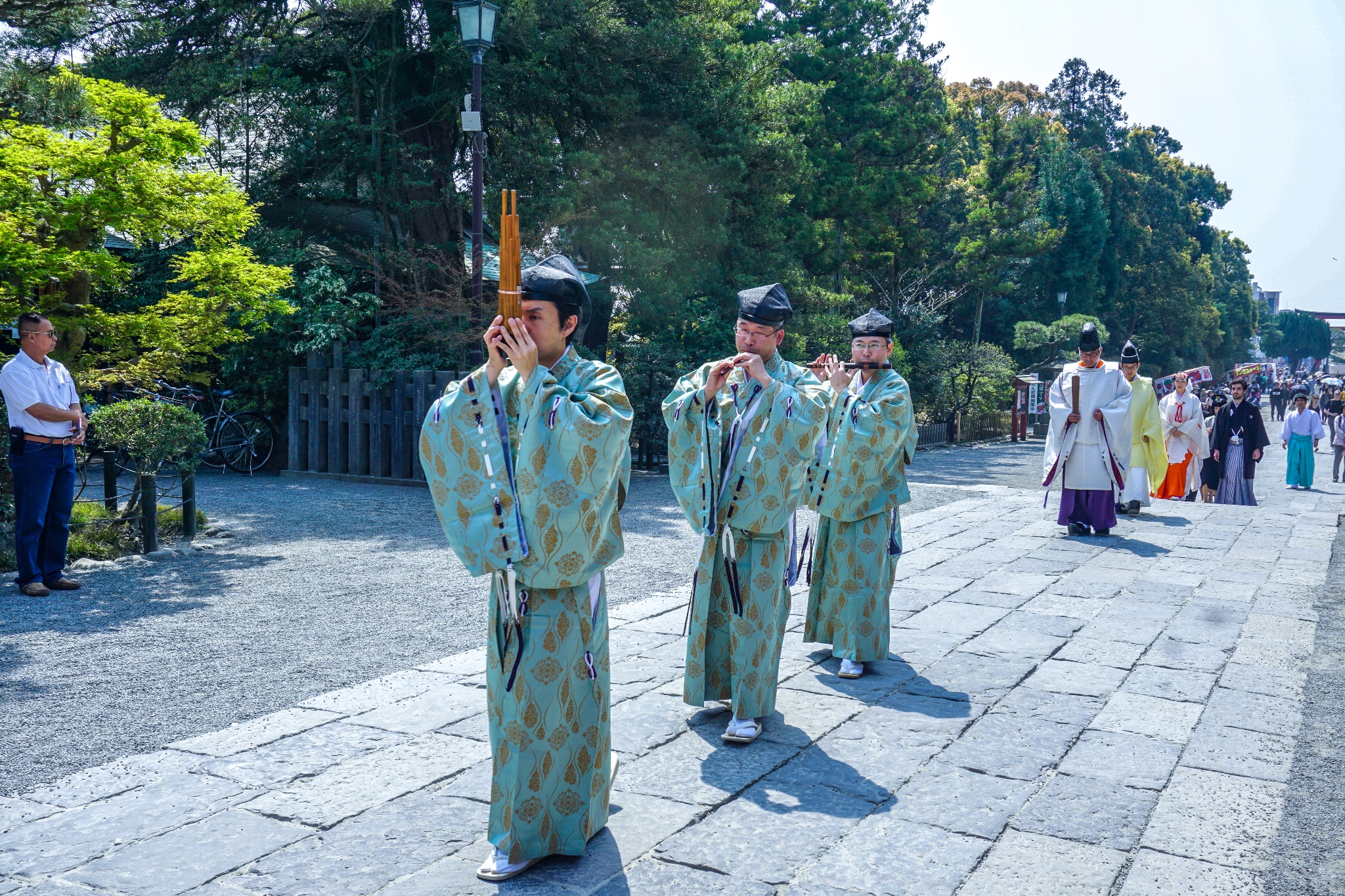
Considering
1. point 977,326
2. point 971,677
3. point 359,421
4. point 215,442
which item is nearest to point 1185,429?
point 971,677

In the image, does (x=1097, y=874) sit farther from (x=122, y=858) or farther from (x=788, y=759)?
(x=122, y=858)

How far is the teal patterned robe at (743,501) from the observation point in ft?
13.6

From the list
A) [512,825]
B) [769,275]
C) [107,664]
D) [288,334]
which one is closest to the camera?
[512,825]

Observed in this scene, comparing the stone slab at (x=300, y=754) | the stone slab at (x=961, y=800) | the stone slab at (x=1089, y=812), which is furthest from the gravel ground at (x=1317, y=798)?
the stone slab at (x=300, y=754)

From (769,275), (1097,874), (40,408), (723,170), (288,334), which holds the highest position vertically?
(723,170)

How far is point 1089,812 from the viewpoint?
3492 mm

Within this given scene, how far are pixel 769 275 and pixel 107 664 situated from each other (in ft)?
41.3

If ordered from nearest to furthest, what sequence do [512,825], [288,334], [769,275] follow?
[512,825], [288,334], [769,275]

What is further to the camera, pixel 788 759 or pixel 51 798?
pixel 788 759

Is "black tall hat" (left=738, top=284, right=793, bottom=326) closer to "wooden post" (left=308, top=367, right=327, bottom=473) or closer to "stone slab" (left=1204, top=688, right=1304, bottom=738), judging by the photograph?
"stone slab" (left=1204, top=688, right=1304, bottom=738)

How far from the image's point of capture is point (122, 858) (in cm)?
300

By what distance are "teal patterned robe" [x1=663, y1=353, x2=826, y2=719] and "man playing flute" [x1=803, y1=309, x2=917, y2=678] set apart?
2.72 feet

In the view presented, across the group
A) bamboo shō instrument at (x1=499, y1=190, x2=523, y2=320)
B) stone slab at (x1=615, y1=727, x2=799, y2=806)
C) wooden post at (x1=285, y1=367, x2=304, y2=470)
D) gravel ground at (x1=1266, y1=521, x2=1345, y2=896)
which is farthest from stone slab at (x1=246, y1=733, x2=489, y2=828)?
wooden post at (x1=285, y1=367, x2=304, y2=470)

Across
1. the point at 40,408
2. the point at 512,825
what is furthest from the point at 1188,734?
the point at 40,408
